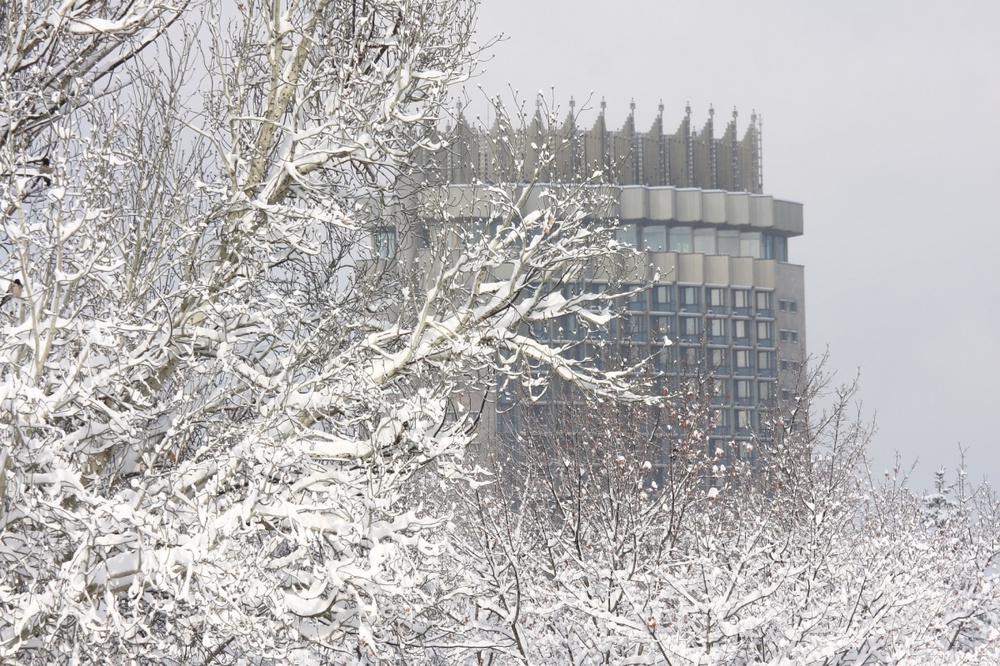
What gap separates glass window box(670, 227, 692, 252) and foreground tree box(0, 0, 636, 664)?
78028 mm

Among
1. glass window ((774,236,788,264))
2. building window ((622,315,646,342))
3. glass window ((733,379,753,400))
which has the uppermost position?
glass window ((774,236,788,264))

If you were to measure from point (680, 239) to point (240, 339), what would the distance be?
80.5m

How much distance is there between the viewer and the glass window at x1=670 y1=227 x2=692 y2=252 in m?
89.2

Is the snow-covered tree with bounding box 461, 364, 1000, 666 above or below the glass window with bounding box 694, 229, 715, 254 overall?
below

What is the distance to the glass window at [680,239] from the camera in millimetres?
89188

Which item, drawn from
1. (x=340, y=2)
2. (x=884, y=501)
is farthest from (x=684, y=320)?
(x=340, y=2)

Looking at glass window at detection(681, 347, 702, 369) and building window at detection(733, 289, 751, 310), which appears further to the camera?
building window at detection(733, 289, 751, 310)

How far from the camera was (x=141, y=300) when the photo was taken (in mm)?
9789

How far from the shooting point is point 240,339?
1044 cm

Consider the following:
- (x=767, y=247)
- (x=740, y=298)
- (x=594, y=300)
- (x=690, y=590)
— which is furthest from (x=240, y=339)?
(x=767, y=247)

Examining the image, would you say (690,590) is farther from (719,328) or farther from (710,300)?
(719,328)

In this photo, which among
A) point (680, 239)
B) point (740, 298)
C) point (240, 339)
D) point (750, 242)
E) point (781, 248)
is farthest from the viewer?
point (781, 248)

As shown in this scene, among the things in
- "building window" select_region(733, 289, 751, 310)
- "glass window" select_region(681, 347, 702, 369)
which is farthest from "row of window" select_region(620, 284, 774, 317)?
"glass window" select_region(681, 347, 702, 369)

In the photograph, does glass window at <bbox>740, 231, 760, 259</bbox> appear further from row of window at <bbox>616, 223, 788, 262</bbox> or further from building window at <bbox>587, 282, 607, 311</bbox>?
building window at <bbox>587, 282, 607, 311</bbox>
